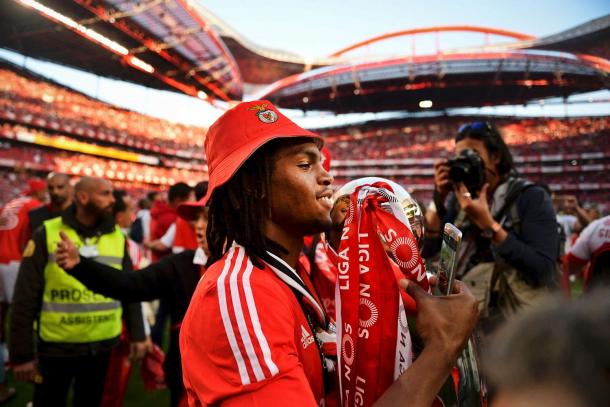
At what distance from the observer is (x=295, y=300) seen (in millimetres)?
957

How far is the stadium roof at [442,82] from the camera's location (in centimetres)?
2930

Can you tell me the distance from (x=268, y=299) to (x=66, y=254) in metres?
1.59

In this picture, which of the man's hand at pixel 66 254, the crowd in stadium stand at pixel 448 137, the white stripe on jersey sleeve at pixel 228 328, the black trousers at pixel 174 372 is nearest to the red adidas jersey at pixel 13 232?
the black trousers at pixel 174 372

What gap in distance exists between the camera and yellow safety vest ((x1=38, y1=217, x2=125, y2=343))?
269 centimetres

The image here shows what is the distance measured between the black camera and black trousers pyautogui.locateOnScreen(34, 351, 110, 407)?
264 centimetres

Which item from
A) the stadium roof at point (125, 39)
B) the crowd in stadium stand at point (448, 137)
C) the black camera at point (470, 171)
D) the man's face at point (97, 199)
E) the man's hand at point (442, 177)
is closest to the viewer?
the black camera at point (470, 171)

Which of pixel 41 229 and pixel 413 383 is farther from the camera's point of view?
pixel 41 229

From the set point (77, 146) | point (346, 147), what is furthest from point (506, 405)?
point (346, 147)

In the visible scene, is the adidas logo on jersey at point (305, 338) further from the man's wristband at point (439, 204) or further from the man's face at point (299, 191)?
the man's wristband at point (439, 204)

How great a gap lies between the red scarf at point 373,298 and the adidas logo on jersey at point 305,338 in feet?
0.23

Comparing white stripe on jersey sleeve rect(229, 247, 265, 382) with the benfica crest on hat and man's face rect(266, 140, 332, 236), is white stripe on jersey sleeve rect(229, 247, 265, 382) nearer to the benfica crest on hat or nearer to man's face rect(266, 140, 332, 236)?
man's face rect(266, 140, 332, 236)

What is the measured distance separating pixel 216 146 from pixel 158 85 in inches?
1381

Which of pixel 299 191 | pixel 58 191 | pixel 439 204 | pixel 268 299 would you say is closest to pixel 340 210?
pixel 299 191

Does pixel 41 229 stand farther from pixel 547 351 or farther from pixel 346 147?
pixel 346 147
